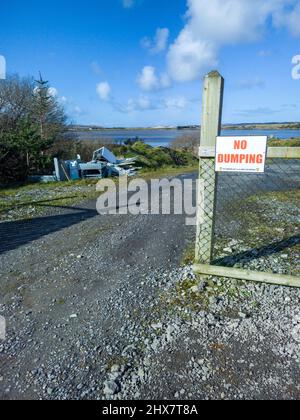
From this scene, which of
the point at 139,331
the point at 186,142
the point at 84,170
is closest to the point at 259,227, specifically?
the point at 139,331

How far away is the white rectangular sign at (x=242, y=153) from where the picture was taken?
2832mm

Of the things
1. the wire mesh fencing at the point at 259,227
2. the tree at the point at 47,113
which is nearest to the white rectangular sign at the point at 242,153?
the wire mesh fencing at the point at 259,227

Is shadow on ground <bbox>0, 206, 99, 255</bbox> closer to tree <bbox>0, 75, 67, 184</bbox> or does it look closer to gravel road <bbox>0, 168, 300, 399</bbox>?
gravel road <bbox>0, 168, 300, 399</bbox>

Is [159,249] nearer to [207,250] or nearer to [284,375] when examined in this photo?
[207,250]

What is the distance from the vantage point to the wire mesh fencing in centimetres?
409

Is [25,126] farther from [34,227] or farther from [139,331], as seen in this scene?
[139,331]

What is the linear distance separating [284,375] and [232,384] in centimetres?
46

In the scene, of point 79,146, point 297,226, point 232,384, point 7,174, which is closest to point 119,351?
point 232,384

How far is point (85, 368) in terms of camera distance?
2355 mm

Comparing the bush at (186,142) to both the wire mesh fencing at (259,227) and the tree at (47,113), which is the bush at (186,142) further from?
the wire mesh fencing at (259,227)

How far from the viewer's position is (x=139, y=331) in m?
2.78

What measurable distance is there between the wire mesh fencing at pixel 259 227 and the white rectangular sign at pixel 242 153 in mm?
1637

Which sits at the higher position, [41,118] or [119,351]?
[41,118]
